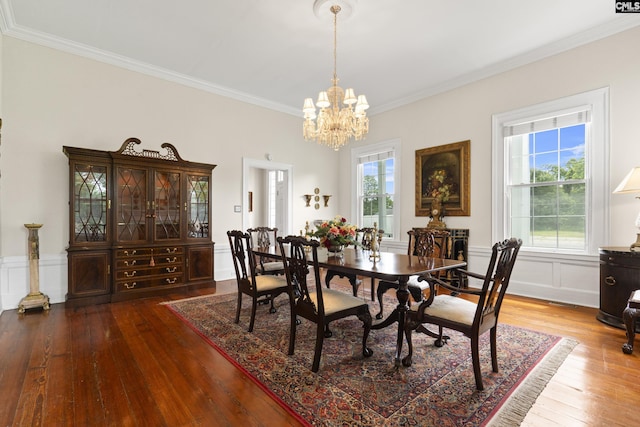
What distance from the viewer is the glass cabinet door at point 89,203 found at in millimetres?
3756

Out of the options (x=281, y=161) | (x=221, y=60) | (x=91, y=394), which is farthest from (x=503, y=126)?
(x=91, y=394)

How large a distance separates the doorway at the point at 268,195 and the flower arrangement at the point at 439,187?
279 cm

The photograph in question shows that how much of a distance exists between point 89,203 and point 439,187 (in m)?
5.25

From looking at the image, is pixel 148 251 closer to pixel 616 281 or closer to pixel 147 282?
pixel 147 282

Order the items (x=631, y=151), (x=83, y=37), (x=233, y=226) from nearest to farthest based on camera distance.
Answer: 1. (x=631, y=151)
2. (x=83, y=37)
3. (x=233, y=226)

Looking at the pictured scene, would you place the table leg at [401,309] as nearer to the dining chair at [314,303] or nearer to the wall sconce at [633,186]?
the dining chair at [314,303]

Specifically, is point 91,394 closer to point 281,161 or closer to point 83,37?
point 83,37

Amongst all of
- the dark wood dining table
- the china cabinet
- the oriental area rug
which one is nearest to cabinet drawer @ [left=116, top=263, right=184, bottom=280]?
the china cabinet

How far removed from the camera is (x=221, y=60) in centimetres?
434

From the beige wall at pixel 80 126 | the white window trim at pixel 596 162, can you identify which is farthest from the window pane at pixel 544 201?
the beige wall at pixel 80 126

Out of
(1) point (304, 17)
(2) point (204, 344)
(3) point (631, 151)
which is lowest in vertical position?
(2) point (204, 344)

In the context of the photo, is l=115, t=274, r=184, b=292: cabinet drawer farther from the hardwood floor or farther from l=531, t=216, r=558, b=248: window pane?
l=531, t=216, r=558, b=248: window pane

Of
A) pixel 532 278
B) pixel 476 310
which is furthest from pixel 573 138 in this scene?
pixel 476 310

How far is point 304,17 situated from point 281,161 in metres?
3.07
